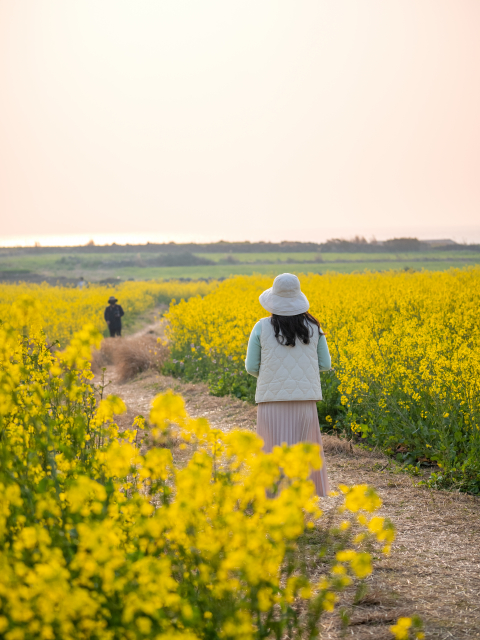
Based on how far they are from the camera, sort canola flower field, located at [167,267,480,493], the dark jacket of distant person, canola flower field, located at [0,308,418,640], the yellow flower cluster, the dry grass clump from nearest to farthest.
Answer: canola flower field, located at [0,308,418,640] → the yellow flower cluster → canola flower field, located at [167,267,480,493] → the dry grass clump → the dark jacket of distant person

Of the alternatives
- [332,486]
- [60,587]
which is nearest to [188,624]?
[60,587]

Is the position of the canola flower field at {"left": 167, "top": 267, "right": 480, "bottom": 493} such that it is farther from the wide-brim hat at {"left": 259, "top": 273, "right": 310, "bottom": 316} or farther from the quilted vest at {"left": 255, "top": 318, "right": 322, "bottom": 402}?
the wide-brim hat at {"left": 259, "top": 273, "right": 310, "bottom": 316}

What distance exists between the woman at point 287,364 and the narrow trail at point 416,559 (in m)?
0.82

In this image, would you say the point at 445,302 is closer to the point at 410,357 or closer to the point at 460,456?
the point at 410,357

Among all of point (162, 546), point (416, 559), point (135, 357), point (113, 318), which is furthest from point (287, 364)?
point (113, 318)

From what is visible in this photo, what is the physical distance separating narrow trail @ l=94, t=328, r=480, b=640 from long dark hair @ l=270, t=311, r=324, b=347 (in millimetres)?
1642

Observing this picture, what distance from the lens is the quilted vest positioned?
4.34m

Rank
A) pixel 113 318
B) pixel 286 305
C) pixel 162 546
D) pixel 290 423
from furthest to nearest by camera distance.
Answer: pixel 113 318
pixel 290 423
pixel 286 305
pixel 162 546

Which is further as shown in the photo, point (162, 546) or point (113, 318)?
point (113, 318)

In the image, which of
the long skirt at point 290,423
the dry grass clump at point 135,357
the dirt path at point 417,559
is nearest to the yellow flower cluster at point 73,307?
Answer: the dry grass clump at point 135,357

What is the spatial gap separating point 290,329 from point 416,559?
6.05ft

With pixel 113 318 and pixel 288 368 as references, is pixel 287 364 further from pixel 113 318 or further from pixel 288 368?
pixel 113 318

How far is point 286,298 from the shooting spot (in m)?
4.29

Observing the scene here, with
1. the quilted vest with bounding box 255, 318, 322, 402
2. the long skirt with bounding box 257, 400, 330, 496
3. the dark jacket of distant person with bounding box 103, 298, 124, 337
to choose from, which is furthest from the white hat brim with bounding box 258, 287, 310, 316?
the dark jacket of distant person with bounding box 103, 298, 124, 337
